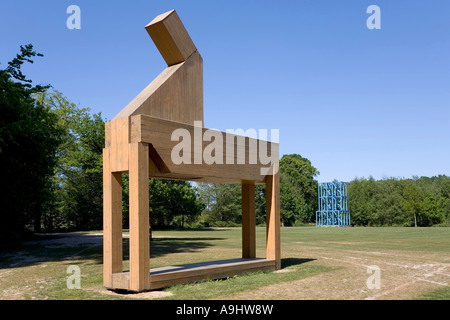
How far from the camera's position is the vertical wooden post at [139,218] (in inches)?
343

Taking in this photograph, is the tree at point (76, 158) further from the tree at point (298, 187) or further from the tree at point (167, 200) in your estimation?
the tree at point (298, 187)

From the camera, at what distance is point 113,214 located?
9.34 metres

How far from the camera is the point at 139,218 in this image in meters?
8.77

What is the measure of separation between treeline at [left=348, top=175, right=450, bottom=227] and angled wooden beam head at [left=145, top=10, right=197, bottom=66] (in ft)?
199

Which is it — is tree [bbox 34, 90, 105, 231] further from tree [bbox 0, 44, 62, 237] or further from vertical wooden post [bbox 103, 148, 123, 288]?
vertical wooden post [bbox 103, 148, 123, 288]

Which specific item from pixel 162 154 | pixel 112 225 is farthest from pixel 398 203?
pixel 112 225

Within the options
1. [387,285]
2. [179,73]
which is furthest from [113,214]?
[387,285]

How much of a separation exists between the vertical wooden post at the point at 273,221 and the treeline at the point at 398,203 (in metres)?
57.3

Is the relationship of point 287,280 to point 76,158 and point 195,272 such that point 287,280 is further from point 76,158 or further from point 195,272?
point 76,158

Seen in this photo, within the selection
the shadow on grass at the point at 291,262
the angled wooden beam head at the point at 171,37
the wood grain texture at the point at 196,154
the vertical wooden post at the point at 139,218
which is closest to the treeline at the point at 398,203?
the shadow on grass at the point at 291,262

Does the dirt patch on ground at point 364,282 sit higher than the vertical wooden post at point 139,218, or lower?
lower

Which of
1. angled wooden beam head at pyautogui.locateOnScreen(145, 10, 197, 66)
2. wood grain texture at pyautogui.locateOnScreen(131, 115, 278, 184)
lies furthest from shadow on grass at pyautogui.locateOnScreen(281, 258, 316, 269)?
angled wooden beam head at pyautogui.locateOnScreen(145, 10, 197, 66)

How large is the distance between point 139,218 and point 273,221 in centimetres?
504
